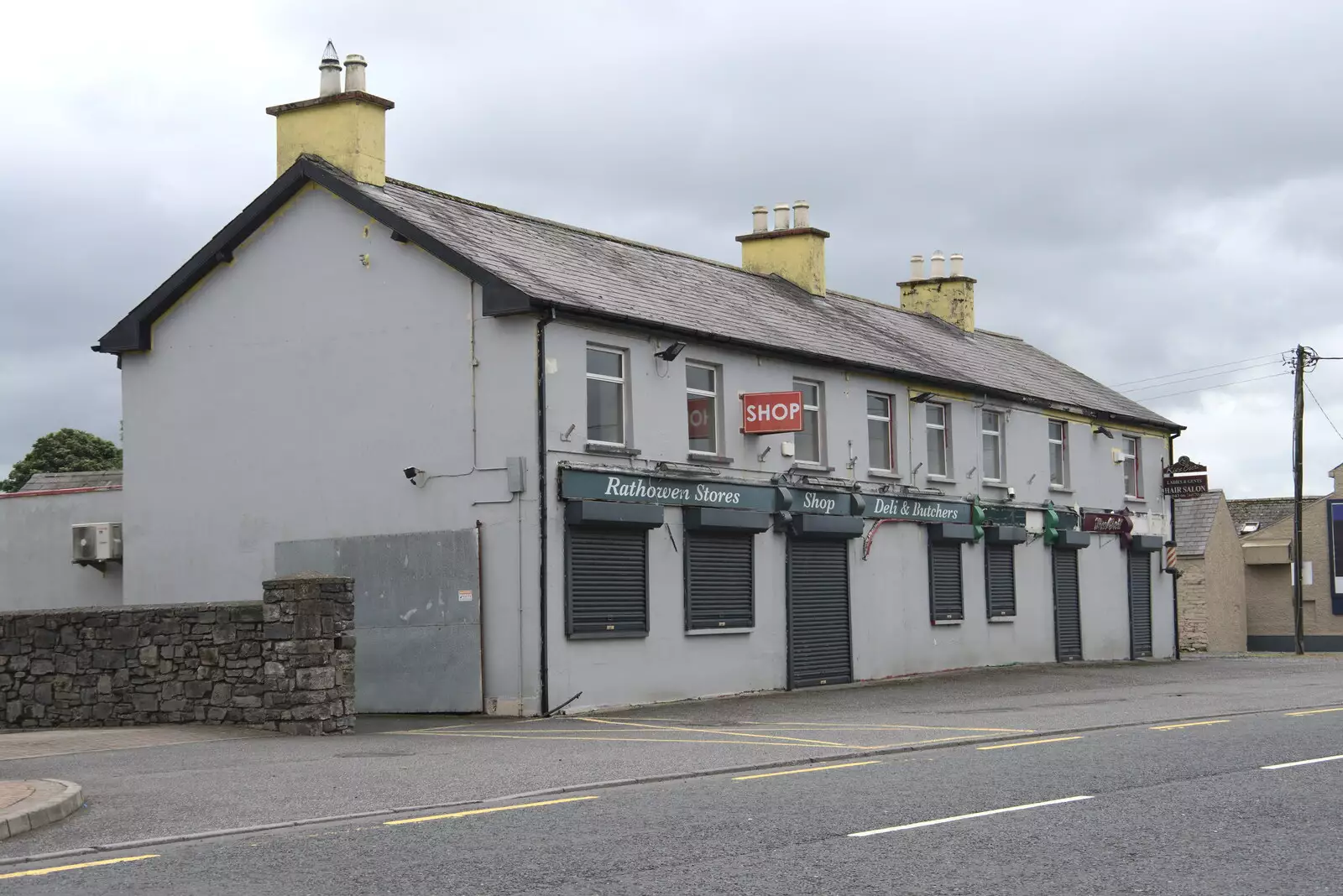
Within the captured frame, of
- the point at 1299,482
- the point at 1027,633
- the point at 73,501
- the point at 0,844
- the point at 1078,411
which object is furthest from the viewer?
the point at 1299,482

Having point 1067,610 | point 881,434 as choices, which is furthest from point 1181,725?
point 1067,610

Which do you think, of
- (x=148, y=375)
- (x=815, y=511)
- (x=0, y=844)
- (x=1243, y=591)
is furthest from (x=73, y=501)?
(x=1243, y=591)

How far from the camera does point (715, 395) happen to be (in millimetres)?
26016

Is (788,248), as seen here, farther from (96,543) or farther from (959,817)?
(959,817)

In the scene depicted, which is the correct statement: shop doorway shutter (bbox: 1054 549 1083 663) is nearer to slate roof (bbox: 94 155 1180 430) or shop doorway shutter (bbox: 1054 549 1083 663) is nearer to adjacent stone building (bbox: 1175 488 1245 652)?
slate roof (bbox: 94 155 1180 430)

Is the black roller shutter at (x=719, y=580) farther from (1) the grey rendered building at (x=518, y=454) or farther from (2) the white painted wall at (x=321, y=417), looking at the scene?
(2) the white painted wall at (x=321, y=417)

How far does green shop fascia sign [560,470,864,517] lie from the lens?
75.1ft

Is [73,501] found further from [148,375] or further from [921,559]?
[921,559]

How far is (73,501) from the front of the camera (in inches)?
1150

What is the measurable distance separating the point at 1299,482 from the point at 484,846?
→ 41288mm

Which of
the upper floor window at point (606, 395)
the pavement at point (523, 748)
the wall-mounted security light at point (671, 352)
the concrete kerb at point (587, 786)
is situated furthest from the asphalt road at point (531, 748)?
the wall-mounted security light at point (671, 352)

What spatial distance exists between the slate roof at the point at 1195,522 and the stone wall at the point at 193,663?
37.9m

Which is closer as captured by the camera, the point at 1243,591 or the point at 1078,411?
the point at 1078,411

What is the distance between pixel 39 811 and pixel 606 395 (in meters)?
13.7
